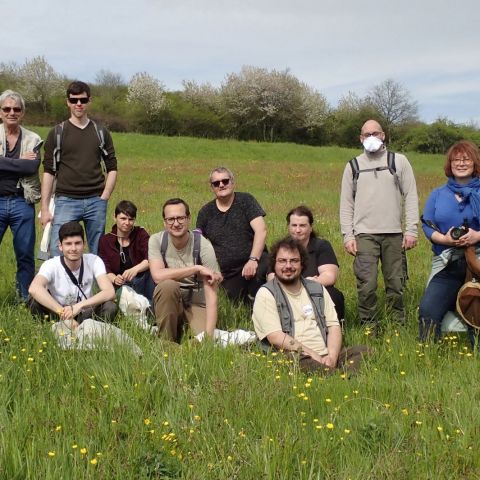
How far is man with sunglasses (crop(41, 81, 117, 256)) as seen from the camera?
6375 mm

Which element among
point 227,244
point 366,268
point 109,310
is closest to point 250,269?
point 227,244

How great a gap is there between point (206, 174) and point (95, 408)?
68.3ft

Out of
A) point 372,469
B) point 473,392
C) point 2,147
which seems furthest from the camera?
point 2,147

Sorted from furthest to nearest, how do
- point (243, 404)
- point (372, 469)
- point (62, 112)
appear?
point (62, 112), point (243, 404), point (372, 469)

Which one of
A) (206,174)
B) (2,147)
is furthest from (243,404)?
(206,174)

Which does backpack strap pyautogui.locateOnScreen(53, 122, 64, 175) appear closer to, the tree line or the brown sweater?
the brown sweater

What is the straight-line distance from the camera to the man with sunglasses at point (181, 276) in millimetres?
5543

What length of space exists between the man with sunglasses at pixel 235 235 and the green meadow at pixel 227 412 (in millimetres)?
1480

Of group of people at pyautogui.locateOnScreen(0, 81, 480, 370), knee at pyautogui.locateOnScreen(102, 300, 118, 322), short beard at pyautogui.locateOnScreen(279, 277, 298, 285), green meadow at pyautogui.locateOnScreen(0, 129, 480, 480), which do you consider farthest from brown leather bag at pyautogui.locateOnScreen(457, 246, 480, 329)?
knee at pyautogui.locateOnScreen(102, 300, 118, 322)

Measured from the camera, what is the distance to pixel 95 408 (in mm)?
3717

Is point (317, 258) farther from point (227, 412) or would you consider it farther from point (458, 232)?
point (227, 412)

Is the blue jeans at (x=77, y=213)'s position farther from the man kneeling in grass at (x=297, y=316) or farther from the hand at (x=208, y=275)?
the man kneeling in grass at (x=297, y=316)

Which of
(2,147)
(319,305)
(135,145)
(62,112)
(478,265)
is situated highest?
(62,112)

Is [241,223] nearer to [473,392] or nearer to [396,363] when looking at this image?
[396,363]
